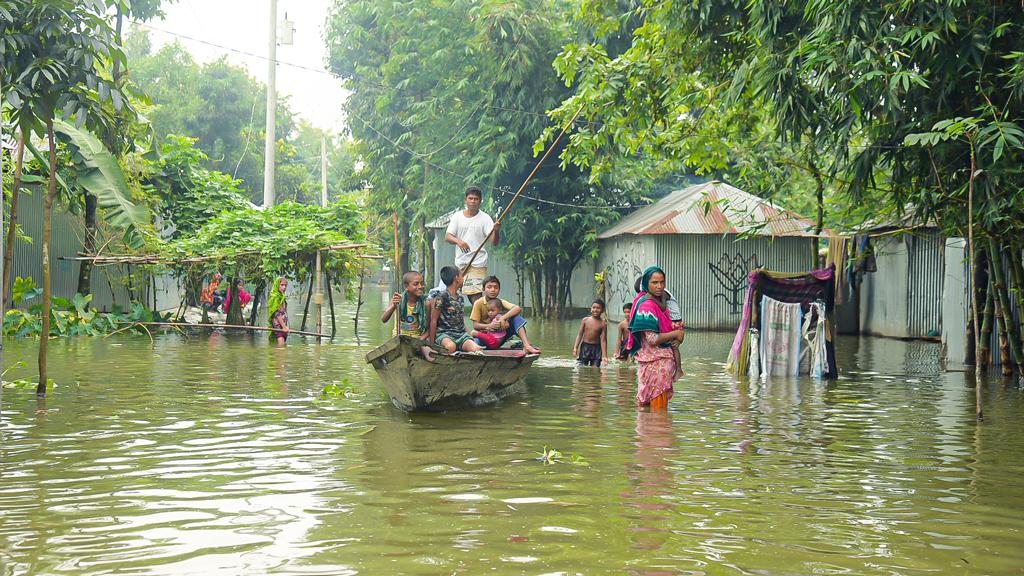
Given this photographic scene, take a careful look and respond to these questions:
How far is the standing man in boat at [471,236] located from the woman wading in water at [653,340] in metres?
3.42

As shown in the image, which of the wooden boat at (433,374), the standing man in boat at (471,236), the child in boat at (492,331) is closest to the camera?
the wooden boat at (433,374)

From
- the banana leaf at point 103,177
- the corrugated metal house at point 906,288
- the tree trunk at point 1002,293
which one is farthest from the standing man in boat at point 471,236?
the corrugated metal house at point 906,288

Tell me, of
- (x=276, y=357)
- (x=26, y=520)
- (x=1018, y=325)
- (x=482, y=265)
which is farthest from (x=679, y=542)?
(x=276, y=357)

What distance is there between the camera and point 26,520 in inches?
230

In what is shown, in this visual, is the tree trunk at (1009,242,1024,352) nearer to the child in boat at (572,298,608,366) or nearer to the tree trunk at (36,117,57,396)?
the child in boat at (572,298,608,366)

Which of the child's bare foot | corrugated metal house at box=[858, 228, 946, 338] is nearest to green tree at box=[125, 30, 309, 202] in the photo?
corrugated metal house at box=[858, 228, 946, 338]

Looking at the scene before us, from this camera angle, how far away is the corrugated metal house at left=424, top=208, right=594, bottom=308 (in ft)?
113

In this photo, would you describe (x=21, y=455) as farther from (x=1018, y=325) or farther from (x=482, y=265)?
(x=1018, y=325)

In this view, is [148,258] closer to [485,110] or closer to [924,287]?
[485,110]

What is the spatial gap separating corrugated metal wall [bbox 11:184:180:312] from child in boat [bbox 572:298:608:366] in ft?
35.1

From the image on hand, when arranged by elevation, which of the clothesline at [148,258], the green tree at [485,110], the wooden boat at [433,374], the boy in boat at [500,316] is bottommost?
the wooden boat at [433,374]

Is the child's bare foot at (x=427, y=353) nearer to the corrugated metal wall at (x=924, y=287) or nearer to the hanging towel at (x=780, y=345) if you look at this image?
the hanging towel at (x=780, y=345)

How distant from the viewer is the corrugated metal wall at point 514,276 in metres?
34.4

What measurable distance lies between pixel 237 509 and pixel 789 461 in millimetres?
4194
